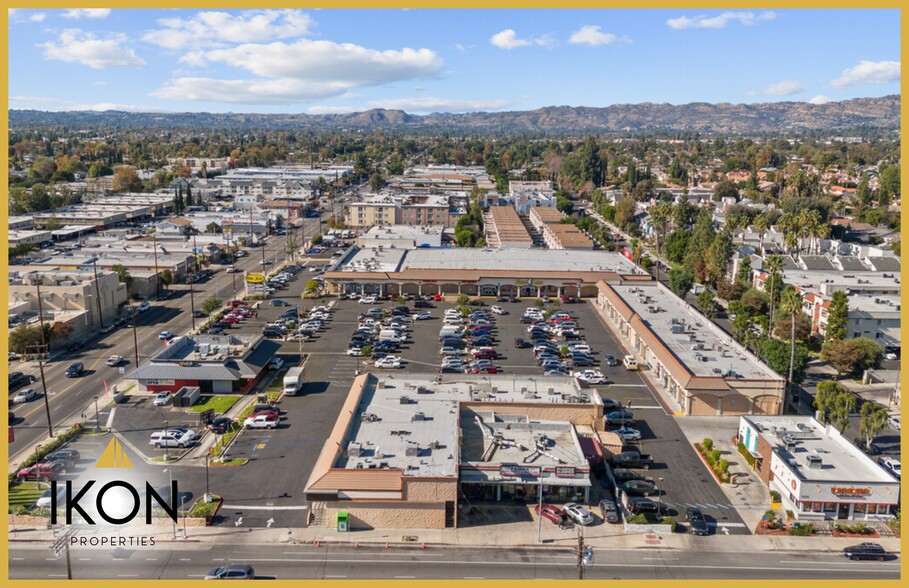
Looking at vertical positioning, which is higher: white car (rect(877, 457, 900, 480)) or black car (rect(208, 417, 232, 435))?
A: black car (rect(208, 417, 232, 435))

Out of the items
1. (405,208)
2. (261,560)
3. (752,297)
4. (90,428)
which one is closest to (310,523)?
(261,560)

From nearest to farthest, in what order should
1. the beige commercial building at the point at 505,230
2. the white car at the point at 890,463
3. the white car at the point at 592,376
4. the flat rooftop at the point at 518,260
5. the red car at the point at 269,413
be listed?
the white car at the point at 890,463
the red car at the point at 269,413
the white car at the point at 592,376
the flat rooftop at the point at 518,260
the beige commercial building at the point at 505,230

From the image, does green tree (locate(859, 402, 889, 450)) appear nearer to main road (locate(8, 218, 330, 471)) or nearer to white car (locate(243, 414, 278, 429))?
white car (locate(243, 414, 278, 429))

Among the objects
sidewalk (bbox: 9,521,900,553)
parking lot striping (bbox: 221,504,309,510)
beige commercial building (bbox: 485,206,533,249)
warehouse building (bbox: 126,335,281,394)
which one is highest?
beige commercial building (bbox: 485,206,533,249)

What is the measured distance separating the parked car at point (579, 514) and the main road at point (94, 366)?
2556cm

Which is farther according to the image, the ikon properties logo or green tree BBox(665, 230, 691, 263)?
green tree BBox(665, 230, 691, 263)

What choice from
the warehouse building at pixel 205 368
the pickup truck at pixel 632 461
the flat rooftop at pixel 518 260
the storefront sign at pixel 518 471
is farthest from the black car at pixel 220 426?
the flat rooftop at pixel 518 260

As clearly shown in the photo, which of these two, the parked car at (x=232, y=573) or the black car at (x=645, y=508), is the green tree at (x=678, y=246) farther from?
the parked car at (x=232, y=573)

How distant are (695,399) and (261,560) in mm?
25354

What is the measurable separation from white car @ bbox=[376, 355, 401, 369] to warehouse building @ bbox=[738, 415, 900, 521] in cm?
2230

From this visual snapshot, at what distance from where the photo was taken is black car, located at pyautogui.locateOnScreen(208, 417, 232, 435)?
3638 centimetres

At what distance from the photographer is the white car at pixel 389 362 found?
154 ft

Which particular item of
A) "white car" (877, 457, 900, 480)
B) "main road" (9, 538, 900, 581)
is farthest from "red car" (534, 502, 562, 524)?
"white car" (877, 457, 900, 480)

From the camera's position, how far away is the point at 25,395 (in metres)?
39.8
